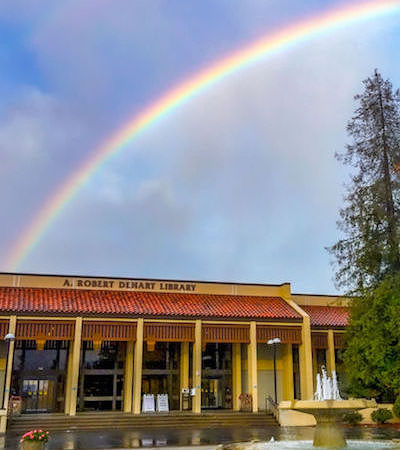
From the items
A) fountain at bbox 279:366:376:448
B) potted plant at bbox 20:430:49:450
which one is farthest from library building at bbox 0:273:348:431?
fountain at bbox 279:366:376:448

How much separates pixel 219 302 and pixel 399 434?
498 inches

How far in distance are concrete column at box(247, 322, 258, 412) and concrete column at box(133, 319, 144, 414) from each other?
581 cm

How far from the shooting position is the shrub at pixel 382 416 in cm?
2419

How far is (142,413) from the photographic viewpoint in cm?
2534

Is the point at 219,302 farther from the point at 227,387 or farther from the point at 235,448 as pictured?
the point at 235,448

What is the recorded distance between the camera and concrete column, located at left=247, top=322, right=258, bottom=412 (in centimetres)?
2684

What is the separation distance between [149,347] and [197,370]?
2.95 meters

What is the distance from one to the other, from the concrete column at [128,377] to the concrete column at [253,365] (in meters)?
6.25

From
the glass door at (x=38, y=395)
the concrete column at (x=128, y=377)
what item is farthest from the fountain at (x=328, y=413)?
the glass door at (x=38, y=395)

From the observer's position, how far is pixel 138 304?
2780 centimetres

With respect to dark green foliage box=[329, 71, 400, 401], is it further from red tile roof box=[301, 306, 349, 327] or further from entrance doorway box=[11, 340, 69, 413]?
entrance doorway box=[11, 340, 69, 413]

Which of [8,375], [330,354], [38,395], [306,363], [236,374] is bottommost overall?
[38,395]

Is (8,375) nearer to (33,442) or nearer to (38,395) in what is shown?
(38,395)

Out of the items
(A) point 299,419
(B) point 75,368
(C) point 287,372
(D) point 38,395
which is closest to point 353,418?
(A) point 299,419
